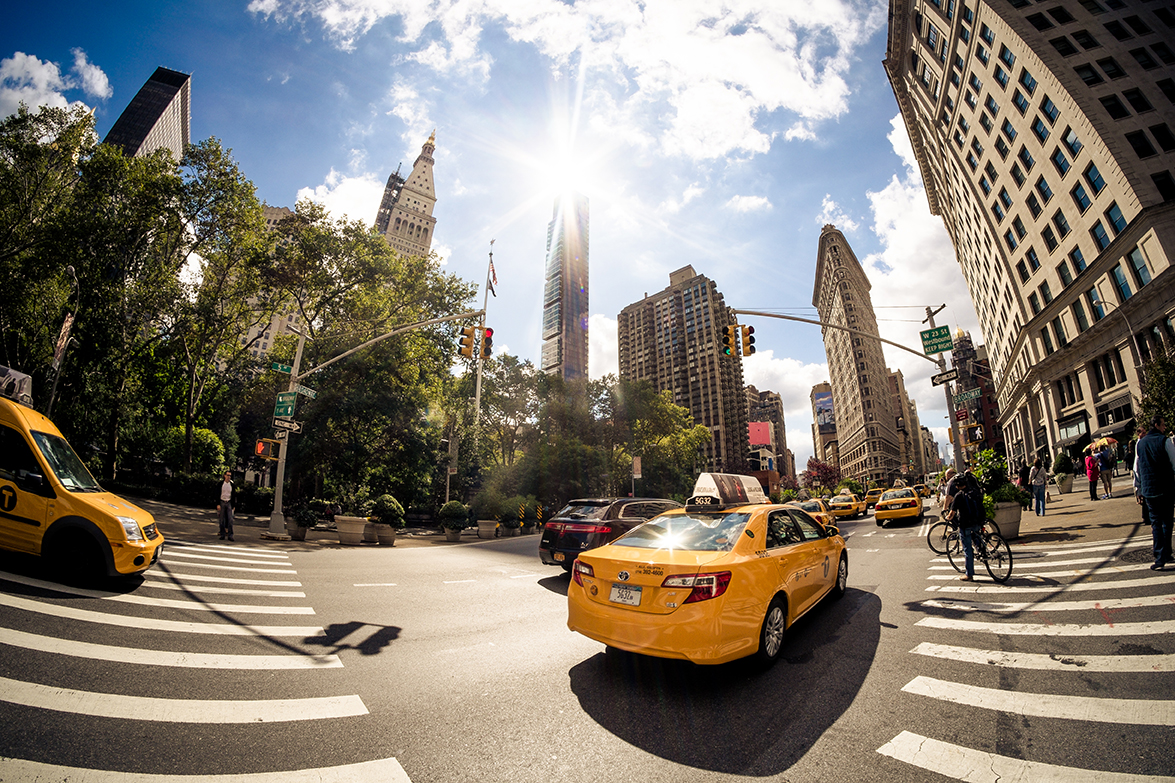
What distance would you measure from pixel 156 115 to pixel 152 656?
565 ft

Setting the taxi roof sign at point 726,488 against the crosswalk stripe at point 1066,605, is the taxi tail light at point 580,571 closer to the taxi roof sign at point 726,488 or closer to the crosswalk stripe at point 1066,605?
the crosswalk stripe at point 1066,605

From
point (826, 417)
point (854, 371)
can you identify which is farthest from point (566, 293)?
point (826, 417)

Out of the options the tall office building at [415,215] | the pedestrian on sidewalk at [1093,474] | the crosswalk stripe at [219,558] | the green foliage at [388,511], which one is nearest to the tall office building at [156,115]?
the tall office building at [415,215]

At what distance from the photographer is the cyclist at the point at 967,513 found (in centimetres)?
793

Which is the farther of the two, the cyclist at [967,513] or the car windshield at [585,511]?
the car windshield at [585,511]

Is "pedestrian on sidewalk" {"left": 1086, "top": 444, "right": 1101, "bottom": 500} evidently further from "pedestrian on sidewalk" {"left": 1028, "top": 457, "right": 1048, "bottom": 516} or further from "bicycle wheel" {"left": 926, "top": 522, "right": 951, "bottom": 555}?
"bicycle wheel" {"left": 926, "top": 522, "right": 951, "bottom": 555}

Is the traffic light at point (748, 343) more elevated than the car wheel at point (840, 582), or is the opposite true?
the traffic light at point (748, 343)

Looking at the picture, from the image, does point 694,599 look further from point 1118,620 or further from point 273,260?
point 273,260

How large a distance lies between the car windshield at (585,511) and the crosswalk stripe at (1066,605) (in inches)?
249

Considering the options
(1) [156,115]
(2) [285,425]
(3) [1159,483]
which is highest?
(1) [156,115]

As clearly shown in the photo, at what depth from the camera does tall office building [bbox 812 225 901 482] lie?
9425cm

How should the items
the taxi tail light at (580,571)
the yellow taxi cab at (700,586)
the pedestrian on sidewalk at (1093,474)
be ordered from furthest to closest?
the pedestrian on sidewalk at (1093,474)
the taxi tail light at (580,571)
the yellow taxi cab at (700,586)

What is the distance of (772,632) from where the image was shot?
15.5ft

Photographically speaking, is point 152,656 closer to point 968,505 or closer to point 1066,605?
point 1066,605
